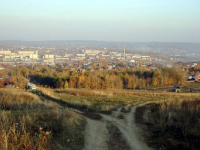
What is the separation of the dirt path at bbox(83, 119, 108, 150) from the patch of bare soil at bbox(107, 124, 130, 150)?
0.18 m

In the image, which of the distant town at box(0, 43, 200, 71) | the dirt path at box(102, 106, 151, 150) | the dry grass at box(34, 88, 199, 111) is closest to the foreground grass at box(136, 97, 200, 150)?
the dirt path at box(102, 106, 151, 150)

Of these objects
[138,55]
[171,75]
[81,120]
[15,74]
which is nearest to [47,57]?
[138,55]

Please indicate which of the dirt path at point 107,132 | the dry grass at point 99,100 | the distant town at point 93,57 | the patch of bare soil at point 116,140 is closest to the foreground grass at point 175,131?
the dirt path at point 107,132

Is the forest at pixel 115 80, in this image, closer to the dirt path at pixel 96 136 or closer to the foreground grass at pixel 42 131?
the dirt path at pixel 96 136

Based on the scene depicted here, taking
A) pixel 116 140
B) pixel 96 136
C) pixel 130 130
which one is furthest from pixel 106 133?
pixel 130 130

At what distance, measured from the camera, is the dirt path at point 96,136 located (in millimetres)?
8480

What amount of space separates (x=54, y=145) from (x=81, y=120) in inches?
139

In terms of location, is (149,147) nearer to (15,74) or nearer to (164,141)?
(164,141)

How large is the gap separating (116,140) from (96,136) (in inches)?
34.8

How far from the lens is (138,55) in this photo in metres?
140

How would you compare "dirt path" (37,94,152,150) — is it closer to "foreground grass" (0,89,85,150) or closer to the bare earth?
the bare earth

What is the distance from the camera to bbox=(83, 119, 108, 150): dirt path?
848 cm

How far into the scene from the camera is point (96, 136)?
31.3 ft

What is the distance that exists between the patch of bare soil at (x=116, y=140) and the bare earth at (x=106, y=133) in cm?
13
